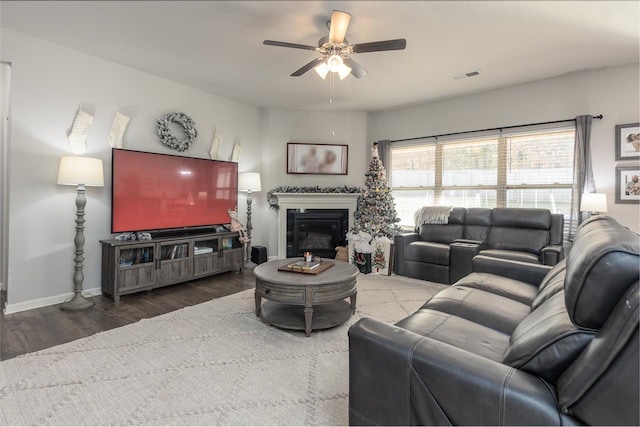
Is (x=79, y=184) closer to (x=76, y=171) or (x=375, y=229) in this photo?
(x=76, y=171)

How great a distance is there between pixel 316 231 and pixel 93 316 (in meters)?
3.57

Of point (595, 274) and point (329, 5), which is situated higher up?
point (329, 5)

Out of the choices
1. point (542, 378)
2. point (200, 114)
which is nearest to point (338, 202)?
point (200, 114)

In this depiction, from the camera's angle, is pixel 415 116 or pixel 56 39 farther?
pixel 415 116

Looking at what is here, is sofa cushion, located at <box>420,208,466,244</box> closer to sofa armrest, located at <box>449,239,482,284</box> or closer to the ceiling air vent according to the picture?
sofa armrest, located at <box>449,239,482,284</box>

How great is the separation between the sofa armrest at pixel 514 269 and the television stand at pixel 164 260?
3380 millimetres

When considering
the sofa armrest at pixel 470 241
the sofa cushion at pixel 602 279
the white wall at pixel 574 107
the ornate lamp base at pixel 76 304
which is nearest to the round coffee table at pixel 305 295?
the sofa cushion at pixel 602 279

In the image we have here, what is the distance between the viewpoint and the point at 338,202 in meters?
5.80

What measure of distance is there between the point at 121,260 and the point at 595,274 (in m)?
4.16

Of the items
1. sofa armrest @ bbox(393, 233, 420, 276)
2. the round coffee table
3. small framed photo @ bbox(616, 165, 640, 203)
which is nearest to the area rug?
the round coffee table

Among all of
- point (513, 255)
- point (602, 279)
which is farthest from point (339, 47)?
point (513, 255)

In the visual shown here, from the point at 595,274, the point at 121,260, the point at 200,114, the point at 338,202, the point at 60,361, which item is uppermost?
the point at 200,114

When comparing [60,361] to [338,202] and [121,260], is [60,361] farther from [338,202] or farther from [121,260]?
[338,202]

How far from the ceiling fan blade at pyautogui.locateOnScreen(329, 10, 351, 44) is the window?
3291 mm
